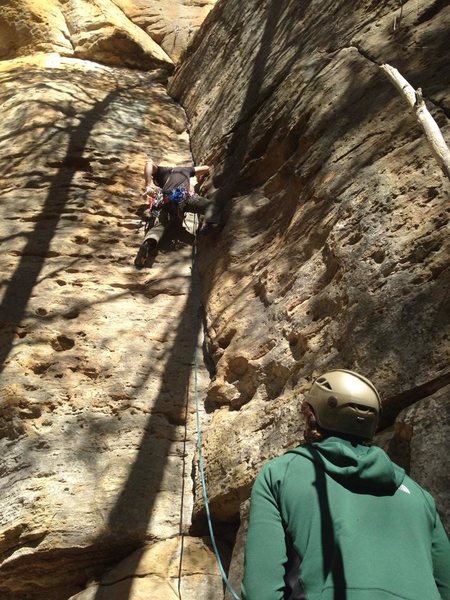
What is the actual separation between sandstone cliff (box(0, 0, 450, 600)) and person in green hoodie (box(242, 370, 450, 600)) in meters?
0.57

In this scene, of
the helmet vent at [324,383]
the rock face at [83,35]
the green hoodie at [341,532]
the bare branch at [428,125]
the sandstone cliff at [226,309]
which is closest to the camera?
the green hoodie at [341,532]

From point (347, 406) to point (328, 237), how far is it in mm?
2117

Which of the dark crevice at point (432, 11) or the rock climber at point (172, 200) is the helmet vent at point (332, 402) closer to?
the dark crevice at point (432, 11)

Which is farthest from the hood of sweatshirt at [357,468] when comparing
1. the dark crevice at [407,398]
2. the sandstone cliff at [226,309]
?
the dark crevice at [407,398]

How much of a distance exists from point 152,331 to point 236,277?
92 centimetres

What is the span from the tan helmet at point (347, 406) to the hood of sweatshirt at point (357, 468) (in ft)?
0.42

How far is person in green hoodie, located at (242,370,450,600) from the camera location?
5.70ft

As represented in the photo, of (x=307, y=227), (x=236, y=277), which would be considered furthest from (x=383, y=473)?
(x=236, y=277)

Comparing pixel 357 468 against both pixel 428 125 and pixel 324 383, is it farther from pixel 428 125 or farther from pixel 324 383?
pixel 428 125

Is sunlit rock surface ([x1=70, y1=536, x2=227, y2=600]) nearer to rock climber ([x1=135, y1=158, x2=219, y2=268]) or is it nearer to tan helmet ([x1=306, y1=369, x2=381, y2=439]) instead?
tan helmet ([x1=306, y1=369, x2=381, y2=439])

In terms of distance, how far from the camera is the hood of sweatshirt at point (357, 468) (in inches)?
75.5

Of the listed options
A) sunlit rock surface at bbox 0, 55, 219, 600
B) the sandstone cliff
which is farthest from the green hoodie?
sunlit rock surface at bbox 0, 55, 219, 600

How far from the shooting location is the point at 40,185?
6871mm

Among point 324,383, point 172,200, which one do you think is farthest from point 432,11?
point 324,383
